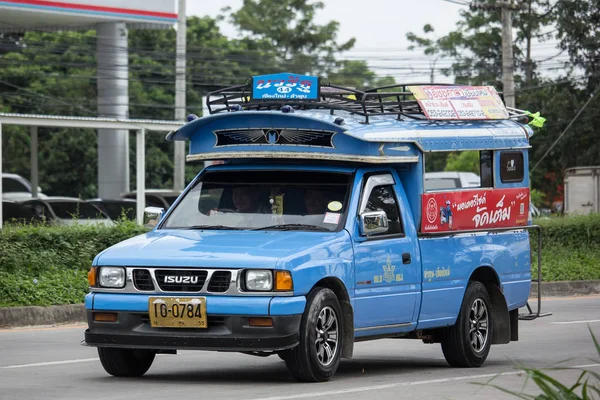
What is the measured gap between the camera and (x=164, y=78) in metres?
62.4

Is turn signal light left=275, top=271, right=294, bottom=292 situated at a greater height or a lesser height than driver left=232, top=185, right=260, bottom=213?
lesser

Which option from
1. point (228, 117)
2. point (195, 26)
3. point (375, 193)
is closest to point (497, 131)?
point (375, 193)

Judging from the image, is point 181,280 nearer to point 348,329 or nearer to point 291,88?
point 348,329

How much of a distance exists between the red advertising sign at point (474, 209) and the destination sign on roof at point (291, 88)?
4.52 feet

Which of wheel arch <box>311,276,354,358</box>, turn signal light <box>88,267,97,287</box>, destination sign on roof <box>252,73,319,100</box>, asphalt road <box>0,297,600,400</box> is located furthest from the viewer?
destination sign on roof <box>252,73,319,100</box>

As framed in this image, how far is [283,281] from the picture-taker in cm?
946

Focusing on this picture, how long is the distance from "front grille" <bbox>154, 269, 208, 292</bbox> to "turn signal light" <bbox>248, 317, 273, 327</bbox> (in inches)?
18.0

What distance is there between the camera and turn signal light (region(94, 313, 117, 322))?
983cm

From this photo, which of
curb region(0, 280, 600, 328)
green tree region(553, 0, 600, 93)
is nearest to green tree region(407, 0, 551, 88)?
green tree region(553, 0, 600, 93)

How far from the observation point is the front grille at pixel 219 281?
9.51 metres

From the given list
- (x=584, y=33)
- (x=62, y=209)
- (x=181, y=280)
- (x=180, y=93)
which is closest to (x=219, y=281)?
(x=181, y=280)

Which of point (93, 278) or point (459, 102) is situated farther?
point (459, 102)

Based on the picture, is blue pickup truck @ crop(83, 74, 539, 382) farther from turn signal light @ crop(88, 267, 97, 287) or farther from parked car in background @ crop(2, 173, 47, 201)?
parked car in background @ crop(2, 173, 47, 201)

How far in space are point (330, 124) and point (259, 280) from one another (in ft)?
5.66
